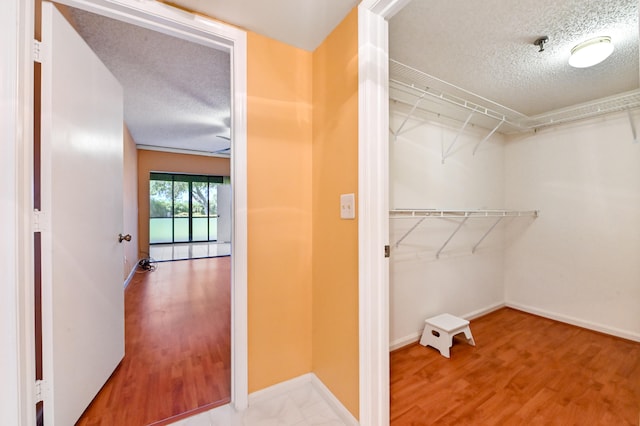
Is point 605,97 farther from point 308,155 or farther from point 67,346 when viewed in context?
point 67,346

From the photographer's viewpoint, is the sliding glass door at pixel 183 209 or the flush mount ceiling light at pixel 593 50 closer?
the flush mount ceiling light at pixel 593 50

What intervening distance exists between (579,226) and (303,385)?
3.04 meters

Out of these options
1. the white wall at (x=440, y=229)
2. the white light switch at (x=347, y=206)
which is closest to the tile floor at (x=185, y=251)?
the white wall at (x=440, y=229)

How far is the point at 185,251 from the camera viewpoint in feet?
21.4

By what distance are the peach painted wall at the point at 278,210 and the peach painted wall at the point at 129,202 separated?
323cm

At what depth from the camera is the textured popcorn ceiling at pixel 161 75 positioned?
1.80 metres

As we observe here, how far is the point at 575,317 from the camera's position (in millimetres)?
2580

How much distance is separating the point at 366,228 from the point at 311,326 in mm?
867

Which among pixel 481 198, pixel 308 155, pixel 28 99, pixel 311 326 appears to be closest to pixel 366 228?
pixel 308 155

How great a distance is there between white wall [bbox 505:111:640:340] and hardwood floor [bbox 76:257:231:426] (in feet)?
10.8

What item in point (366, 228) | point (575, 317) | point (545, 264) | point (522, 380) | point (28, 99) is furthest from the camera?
point (545, 264)

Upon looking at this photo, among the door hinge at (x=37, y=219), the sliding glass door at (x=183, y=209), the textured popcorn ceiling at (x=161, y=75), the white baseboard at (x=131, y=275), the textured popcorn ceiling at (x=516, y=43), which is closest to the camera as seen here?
the door hinge at (x=37, y=219)

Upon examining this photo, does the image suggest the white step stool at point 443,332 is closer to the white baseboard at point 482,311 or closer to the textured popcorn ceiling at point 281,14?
the white baseboard at point 482,311

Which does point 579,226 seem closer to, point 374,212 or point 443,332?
point 443,332
